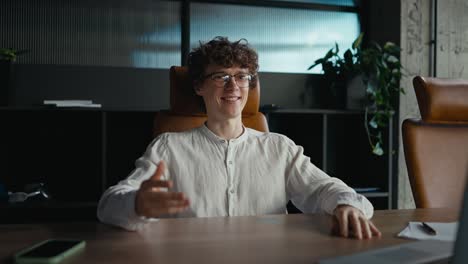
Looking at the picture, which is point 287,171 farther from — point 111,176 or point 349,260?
point 111,176

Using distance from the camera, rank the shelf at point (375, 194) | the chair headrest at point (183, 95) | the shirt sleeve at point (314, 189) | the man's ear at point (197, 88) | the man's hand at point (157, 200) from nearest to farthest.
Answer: the man's hand at point (157, 200)
the shirt sleeve at point (314, 189)
the man's ear at point (197, 88)
the chair headrest at point (183, 95)
the shelf at point (375, 194)

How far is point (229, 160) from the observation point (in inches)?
63.4

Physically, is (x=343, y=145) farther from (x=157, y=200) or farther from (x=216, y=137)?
(x=157, y=200)

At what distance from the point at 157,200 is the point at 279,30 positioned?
8.49 ft

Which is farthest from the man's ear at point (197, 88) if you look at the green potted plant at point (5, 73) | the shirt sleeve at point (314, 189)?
the green potted plant at point (5, 73)

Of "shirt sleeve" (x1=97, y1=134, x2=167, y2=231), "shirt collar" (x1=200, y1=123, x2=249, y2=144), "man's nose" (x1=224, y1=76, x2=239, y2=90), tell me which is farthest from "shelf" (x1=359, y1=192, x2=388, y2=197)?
"shirt sleeve" (x1=97, y1=134, x2=167, y2=231)

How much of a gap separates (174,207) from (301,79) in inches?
97.2

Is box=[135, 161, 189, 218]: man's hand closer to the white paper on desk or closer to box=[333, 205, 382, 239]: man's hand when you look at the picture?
box=[333, 205, 382, 239]: man's hand

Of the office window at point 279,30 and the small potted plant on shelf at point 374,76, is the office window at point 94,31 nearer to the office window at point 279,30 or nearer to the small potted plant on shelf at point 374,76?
the office window at point 279,30

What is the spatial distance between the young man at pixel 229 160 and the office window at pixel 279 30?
146 cm

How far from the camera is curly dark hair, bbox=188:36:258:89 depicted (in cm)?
167

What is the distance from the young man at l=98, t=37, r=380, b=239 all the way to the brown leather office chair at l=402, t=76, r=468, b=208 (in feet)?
1.33

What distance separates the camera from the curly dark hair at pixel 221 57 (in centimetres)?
167

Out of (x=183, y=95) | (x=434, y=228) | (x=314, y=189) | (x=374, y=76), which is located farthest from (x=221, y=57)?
(x=374, y=76)
